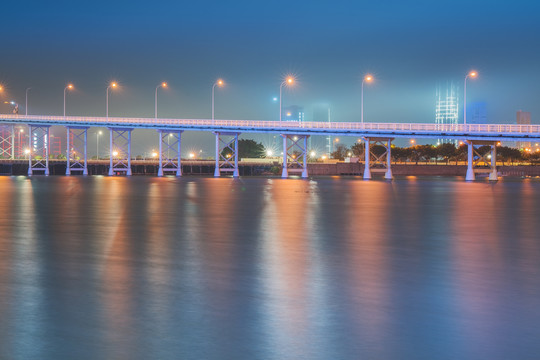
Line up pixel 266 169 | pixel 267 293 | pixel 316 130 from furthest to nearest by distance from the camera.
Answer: pixel 266 169 → pixel 316 130 → pixel 267 293

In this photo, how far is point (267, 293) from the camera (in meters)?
7.49

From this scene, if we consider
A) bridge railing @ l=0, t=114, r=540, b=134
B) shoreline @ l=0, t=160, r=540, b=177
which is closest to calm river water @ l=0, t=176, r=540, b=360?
bridge railing @ l=0, t=114, r=540, b=134

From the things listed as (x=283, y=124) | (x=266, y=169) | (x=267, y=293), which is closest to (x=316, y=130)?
(x=283, y=124)

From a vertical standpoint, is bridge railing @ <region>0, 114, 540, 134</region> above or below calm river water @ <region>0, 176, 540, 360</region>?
above

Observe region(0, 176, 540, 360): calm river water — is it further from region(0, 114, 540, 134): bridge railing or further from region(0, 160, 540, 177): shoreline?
region(0, 160, 540, 177): shoreline

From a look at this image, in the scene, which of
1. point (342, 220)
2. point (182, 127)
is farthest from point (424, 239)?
point (182, 127)

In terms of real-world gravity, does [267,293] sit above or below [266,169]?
below

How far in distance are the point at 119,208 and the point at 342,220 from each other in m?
9.32

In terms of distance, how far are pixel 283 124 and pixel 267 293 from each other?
224ft

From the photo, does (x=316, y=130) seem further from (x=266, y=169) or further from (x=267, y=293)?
(x=267, y=293)

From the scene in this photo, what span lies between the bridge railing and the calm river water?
5381 cm

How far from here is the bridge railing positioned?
65.9m

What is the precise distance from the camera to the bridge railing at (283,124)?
65.9 meters

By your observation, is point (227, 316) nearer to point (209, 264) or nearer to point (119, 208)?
point (209, 264)
